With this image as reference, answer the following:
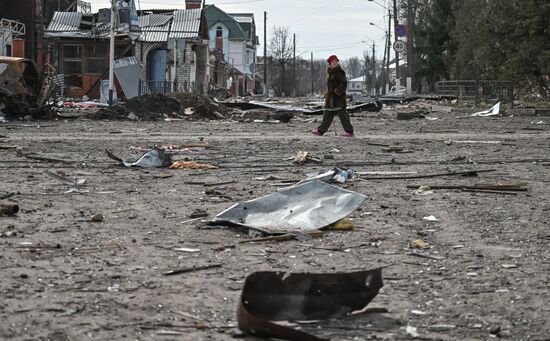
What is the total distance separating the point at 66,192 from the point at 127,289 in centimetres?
501

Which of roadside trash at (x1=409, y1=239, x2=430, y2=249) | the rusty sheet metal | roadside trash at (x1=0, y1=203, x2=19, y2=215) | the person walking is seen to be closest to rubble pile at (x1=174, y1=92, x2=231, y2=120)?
the rusty sheet metal

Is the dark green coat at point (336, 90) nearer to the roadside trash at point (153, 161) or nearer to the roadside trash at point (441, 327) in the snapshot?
the roadside trash at point (153, 161)

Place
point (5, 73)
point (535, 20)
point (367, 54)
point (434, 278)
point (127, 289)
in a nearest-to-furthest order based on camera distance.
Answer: point (127, 289), point (434, 278), point (5, 73), point (535, 20), point (367, 54)

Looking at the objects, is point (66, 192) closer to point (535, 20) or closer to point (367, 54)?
point (535, 20)

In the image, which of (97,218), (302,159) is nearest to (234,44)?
(302,159)

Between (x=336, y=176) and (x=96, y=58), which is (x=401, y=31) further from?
(x=336, y=176)

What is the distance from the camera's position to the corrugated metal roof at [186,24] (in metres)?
57.7

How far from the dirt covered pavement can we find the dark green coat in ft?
20.2

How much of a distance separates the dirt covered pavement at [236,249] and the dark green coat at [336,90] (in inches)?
243

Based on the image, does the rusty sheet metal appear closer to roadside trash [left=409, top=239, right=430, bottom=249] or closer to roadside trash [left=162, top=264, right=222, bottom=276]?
roadside trash [left=409, top=239, right=430, bottom=249]

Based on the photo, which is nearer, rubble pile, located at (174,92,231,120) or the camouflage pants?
the camouflage pants

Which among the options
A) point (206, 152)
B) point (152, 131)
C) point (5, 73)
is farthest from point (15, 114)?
point (206, 152)

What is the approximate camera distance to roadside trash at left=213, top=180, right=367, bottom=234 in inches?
309

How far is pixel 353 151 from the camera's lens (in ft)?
54.4
